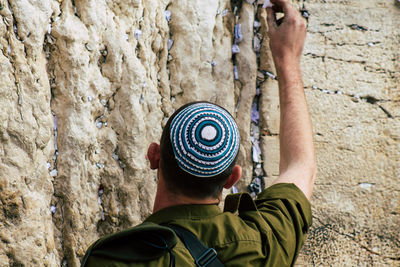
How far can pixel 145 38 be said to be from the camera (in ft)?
6.43

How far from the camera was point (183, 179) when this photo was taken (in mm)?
1362

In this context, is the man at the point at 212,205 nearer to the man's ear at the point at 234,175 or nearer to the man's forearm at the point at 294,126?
the man's ear at the point at 234,175

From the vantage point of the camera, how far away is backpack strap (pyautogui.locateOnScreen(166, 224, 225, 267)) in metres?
1.23

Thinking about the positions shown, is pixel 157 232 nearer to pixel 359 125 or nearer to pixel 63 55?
pixel 63 55

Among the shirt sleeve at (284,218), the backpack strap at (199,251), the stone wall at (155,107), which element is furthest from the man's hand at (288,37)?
the backpack strap at (199,251)

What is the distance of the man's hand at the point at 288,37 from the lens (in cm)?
199

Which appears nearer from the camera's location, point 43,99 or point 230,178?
point 230,178

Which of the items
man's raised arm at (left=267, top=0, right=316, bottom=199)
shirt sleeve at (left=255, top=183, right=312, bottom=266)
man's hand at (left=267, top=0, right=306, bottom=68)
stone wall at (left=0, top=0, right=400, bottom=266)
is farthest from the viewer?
man's hand at (left=267, top=0, right=306, bottom=68)

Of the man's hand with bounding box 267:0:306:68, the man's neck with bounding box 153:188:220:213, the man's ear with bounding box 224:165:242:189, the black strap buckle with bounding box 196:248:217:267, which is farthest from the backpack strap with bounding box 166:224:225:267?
the man's hand with bounding box 267:0:306:68

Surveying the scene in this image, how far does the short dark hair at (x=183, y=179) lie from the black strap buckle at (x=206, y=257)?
7.5 inches

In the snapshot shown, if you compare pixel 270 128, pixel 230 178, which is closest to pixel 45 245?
pixel 230 178

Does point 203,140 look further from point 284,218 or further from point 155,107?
point 155,107

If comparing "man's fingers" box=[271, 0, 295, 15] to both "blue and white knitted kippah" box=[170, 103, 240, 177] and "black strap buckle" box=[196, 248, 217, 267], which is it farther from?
"black strap buckle" box=[196, 248, 217, 267]

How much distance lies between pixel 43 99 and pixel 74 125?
0.15 metres
